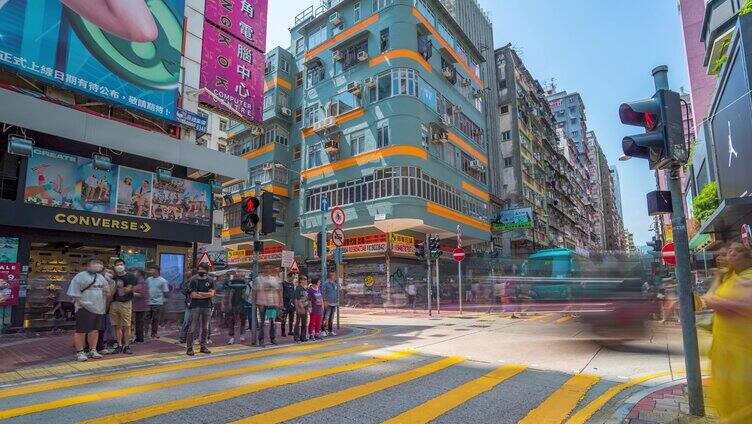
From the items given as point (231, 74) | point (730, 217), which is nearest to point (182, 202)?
point (231, 74)

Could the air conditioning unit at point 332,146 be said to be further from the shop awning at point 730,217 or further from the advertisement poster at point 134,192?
the shop awning at point 730,217

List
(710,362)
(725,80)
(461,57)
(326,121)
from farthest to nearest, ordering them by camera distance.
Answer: (461,57), (326,121), (725,80), (710,362)

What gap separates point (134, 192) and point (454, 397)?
1502 cm

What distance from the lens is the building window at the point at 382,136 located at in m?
29.3

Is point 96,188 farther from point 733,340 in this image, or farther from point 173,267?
point 733,340

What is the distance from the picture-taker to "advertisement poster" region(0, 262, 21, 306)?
12977mm

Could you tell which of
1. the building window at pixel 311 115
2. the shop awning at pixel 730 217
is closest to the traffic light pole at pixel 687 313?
the shop awning at pixel 730 217

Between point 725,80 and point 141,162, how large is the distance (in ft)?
79.0

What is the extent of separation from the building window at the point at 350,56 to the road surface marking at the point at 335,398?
2853cm

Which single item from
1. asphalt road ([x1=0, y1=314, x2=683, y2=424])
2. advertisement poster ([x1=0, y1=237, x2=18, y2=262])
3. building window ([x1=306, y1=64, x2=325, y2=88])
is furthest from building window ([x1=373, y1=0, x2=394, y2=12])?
asphalt road ([x1=0, y1=314, x2=683, y2=424])

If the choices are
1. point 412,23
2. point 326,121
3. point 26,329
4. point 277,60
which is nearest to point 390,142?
point 326,121

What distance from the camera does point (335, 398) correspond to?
18.0ft

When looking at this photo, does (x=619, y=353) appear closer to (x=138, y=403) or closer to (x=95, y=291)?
(x=138, y=403)

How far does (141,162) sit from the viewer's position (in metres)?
17.0
